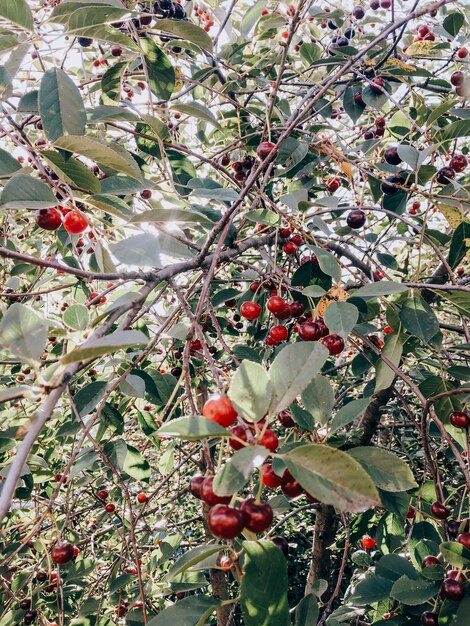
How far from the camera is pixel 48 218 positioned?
40.1 inches

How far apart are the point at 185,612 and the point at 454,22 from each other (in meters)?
2.15

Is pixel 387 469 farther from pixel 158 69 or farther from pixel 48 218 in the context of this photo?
pixel 158 69

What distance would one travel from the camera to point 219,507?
61 centimetres

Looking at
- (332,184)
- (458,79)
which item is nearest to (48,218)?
(332,184)

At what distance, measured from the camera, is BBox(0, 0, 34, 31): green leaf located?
826mm

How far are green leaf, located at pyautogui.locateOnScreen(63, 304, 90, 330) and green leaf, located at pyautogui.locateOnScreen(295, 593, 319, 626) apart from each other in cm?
84

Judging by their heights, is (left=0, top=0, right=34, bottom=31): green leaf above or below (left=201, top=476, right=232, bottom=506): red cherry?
above

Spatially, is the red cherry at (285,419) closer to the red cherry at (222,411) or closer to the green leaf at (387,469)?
the green leaf at (387,469)

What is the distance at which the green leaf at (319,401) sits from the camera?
33.4 inches

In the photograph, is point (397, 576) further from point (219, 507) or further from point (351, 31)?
point (351, 31)

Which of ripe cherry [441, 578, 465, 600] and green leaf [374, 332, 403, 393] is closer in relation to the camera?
ripe cherry [441, 578, 465, 600]

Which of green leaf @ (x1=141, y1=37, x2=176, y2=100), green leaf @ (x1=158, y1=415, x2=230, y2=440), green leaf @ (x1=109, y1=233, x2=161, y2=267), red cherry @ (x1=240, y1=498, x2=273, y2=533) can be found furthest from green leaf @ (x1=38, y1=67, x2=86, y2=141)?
red cherry @ (x1=240, y1=498, x2=273, y2=533)

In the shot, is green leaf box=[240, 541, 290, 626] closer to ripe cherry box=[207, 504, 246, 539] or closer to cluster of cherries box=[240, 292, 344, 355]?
ripe cherry box=[207, 504, 246, 539]

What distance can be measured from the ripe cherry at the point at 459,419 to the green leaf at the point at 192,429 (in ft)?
2.94
